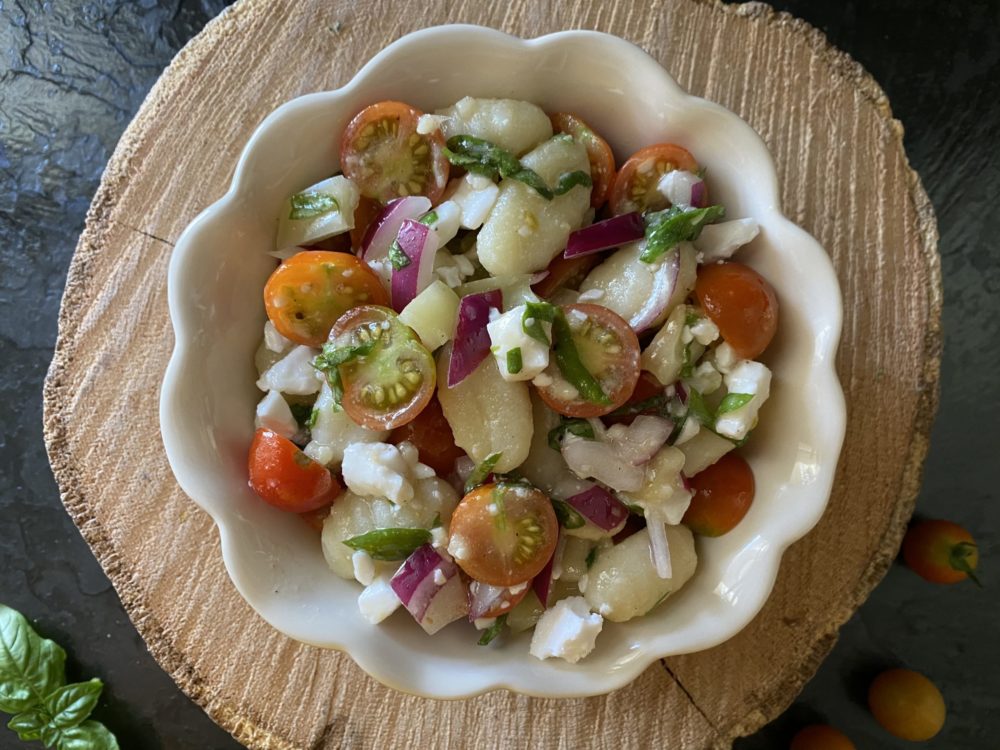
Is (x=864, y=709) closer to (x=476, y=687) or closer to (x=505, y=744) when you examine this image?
(x=505, y=744)

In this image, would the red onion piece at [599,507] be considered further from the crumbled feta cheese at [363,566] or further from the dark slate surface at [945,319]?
the dark slate surface at [945,319]

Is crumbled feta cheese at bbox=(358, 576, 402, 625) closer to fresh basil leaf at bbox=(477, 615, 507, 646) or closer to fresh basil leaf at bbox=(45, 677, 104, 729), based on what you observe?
fresh basil leaf at bbox=(477, 615, 507, 646)

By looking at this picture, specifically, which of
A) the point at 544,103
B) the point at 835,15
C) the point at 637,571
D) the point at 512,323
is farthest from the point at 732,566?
the point at 835,15

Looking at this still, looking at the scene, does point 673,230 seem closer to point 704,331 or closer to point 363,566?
point 704,331

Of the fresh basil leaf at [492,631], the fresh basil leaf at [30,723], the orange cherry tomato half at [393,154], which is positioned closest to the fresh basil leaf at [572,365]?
the orange cherry tomato half at [393,154]

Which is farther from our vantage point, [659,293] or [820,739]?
[820,739]

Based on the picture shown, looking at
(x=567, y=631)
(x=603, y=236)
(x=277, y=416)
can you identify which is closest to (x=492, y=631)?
(x=567, y=631)

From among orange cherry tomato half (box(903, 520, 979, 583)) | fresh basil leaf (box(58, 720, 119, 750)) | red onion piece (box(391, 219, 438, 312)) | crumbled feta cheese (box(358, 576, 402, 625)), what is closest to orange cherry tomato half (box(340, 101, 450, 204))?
red onion piece (box(391, 219, 438, 312))
